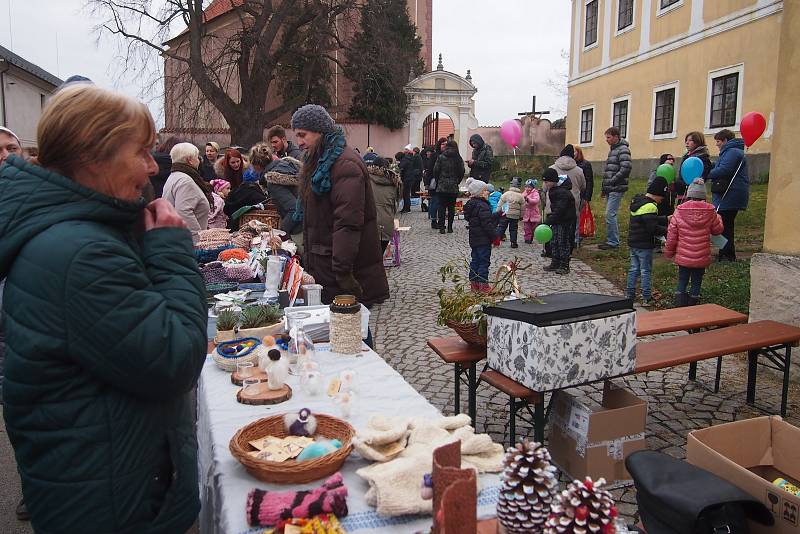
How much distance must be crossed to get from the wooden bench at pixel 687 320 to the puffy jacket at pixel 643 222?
223 centimetres

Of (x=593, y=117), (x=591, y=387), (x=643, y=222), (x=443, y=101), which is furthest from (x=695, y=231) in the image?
(x=443, y=101)

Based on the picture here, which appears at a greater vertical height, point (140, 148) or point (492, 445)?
point (140, 148)

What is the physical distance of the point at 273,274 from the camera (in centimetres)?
408

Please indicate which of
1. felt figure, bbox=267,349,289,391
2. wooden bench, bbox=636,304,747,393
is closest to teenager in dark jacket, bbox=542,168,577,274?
wooden bench, bbox=636,304,747,393

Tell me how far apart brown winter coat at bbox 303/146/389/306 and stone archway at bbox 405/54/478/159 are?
23499 millimetres

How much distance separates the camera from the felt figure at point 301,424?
2.09 metres

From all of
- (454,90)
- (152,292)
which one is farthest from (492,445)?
(454,90)

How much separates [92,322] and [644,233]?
669 centimetres

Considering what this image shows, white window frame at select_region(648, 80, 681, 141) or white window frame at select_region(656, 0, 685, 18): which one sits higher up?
white window frame at select_region(656, 0, 685, 18)

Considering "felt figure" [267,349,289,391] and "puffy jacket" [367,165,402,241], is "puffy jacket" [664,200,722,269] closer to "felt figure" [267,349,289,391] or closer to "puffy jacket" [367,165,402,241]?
"puffy jacket" [367,165,402,241]

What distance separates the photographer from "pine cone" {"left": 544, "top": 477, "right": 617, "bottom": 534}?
133 centimetres

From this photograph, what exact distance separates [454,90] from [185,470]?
1078 inches

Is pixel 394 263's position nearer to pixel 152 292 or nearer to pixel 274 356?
pixel 274 356

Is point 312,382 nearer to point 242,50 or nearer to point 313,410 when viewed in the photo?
point 313,410
